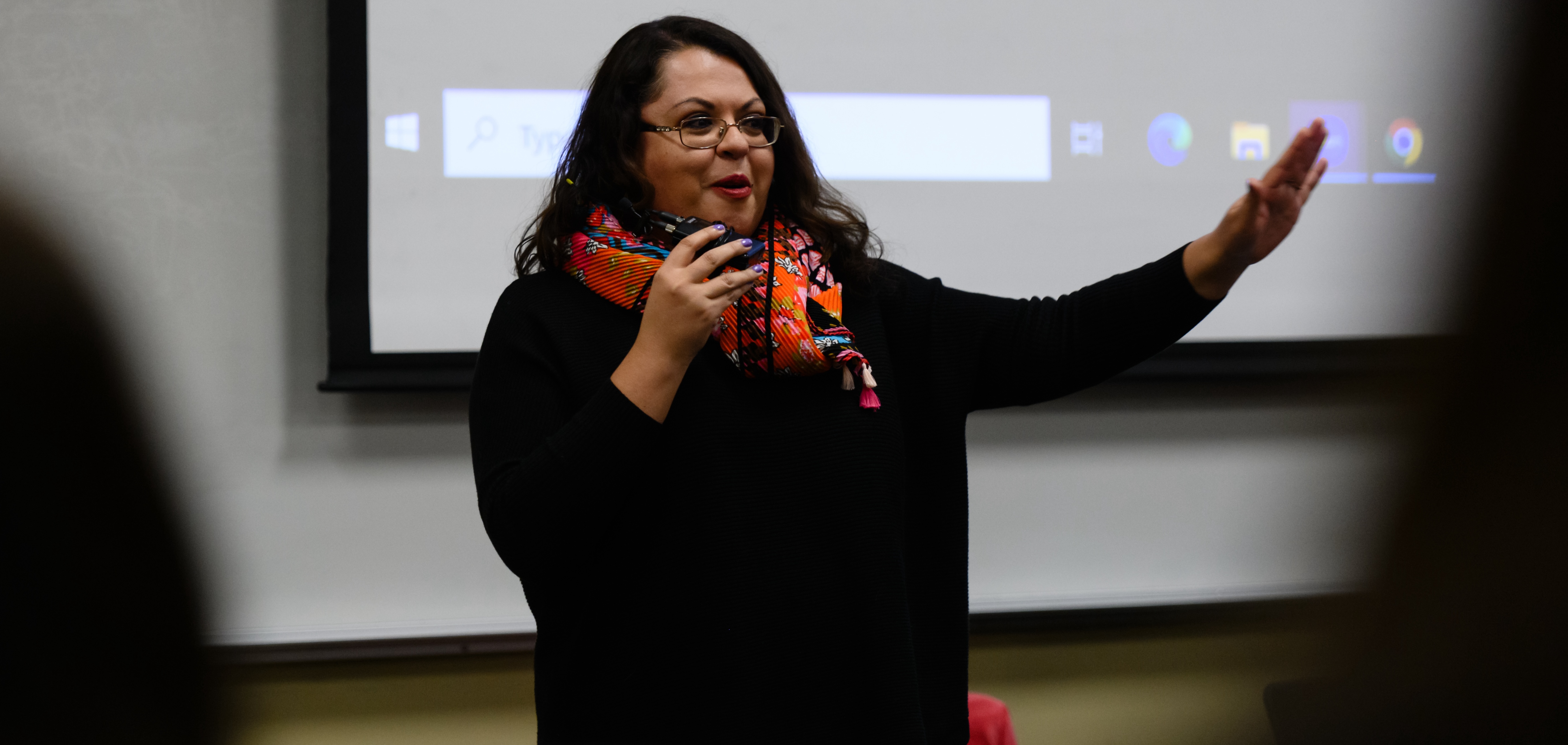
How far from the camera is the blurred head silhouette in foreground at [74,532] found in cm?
24

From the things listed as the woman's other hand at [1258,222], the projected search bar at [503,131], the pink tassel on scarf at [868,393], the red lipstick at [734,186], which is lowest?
the pink tassel on scarf at [868,393]

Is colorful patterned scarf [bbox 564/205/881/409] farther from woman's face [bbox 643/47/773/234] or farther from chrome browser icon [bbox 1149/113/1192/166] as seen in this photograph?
chrome browser icon [bbox 1149/113/1192/166]

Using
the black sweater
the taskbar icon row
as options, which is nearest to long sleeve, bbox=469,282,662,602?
the black sweater

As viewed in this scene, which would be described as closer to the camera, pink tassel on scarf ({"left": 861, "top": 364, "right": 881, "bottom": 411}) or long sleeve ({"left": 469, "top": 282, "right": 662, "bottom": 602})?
long sleeve ({"left": 469, "top": 282, "right": 662, "bottom": 602})

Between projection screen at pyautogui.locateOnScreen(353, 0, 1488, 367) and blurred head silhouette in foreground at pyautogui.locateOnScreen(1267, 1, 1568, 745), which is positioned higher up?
projection screen at pyautogui.locateOnScreen(353, 0, 1488, 367)

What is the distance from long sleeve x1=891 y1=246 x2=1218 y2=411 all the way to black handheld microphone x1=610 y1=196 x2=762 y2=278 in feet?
0.79

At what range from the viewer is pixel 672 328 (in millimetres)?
924

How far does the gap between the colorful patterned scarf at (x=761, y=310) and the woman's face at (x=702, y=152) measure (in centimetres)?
6

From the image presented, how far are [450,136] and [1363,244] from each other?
5.81 feet

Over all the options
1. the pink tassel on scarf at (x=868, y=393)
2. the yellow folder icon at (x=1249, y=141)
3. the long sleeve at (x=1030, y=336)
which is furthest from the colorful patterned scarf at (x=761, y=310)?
the yellow folder icon at (x=1249, y=141)

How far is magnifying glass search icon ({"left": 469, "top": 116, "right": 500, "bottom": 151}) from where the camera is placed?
5.92 ft

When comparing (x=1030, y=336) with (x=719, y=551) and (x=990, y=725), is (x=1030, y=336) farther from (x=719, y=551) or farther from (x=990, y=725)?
(x=990, y=725)

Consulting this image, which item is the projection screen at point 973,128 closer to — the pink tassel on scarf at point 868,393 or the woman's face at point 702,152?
the woman's face at point 702,152

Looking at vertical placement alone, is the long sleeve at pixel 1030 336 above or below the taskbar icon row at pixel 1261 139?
below
